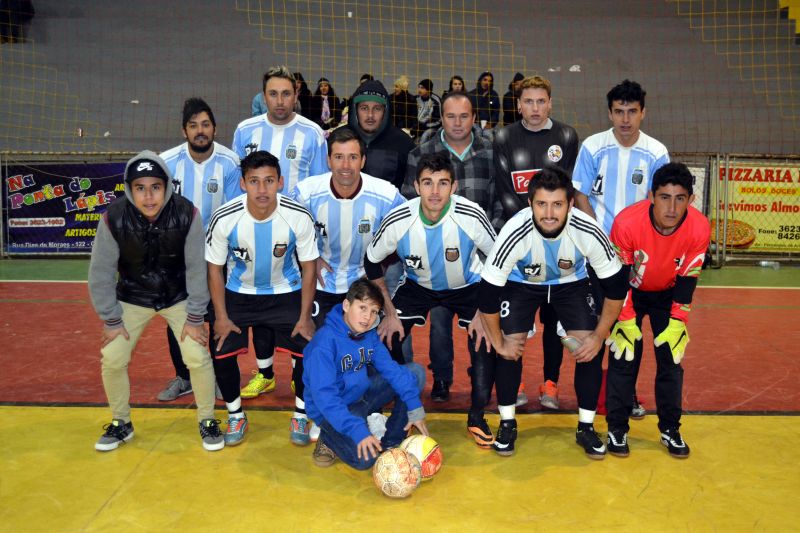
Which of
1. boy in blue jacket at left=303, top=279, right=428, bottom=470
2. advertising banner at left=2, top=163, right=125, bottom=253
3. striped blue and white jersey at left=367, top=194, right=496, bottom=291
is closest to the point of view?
boy in blue jacket at left=303, top=279, right=428, bottom=470

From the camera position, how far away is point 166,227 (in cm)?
436

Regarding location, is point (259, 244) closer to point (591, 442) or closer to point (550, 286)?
point (550, 286)

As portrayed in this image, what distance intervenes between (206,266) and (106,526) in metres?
1.65

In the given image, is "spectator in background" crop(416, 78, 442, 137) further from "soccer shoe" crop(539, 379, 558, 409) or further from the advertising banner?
"soccer shoe" crop(539, 379, 558, 409)

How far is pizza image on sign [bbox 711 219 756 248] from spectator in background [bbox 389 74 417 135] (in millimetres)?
4991

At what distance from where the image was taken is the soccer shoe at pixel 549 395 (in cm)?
513

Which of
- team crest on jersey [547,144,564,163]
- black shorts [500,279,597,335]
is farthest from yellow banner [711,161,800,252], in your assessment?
black shorts [500,279,597,335]

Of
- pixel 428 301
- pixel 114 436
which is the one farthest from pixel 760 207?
pixel 114 436

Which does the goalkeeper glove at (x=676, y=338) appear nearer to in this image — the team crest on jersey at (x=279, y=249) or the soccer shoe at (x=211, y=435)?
the team crest on jersey at (x=279, y=249)

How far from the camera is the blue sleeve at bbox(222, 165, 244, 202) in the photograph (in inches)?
207

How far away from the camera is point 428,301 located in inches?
191

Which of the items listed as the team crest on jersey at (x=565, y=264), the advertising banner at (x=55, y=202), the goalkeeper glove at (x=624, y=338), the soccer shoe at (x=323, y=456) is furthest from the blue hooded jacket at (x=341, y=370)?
the advertising banner at (x=55, y=202)

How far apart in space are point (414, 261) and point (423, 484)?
4.74 ft

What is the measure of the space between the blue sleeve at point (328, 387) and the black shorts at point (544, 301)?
111 centimetres
